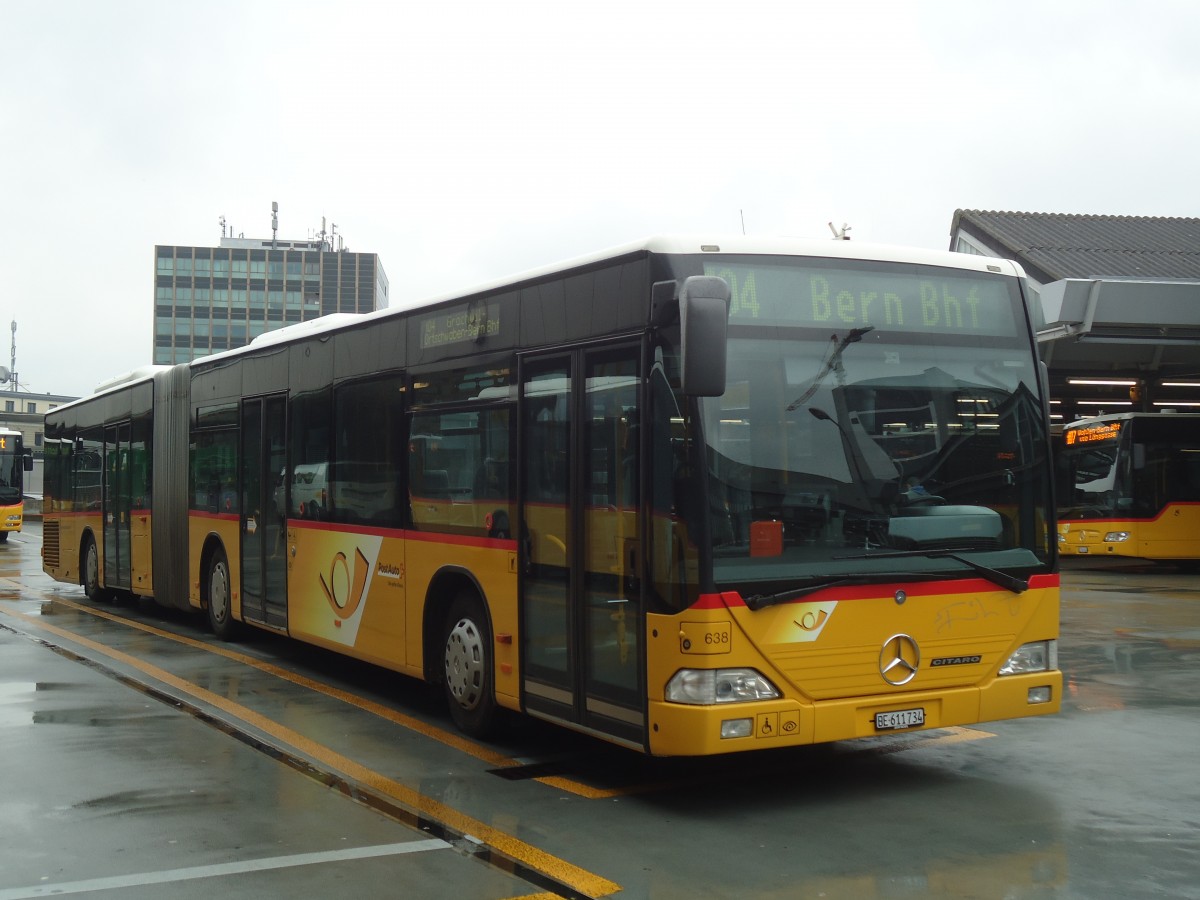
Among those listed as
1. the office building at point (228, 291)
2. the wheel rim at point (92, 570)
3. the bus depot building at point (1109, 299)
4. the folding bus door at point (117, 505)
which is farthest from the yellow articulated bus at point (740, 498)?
the office building at point (228, 291)

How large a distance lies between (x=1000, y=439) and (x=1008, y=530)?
1.68 ft

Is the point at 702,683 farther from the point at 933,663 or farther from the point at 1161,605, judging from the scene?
the point at 1161,605

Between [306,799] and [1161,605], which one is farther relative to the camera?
[1161,605]

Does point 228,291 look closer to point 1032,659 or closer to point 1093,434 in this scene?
point 1093,434

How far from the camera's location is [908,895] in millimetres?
5355

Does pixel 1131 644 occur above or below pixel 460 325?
below

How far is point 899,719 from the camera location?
6906mm

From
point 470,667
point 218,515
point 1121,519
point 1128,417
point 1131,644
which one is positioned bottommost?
point 1131,644

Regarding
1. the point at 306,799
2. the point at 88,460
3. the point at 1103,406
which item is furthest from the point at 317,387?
the point at 1103,406

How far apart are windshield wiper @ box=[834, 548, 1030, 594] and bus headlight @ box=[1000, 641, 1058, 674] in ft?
1.13

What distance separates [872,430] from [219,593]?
30.2 ft

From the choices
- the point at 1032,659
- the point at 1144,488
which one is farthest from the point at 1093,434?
the point at 1032,659

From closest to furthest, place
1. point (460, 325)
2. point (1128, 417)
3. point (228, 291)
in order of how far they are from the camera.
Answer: point (460, 325)
point (1128, 417)
point (228, 291)

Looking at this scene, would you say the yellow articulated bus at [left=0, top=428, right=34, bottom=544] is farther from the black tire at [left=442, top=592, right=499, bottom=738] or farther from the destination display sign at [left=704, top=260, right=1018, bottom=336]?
the destination display sign at [left=704, top=260, right=1018, bottom=336]
